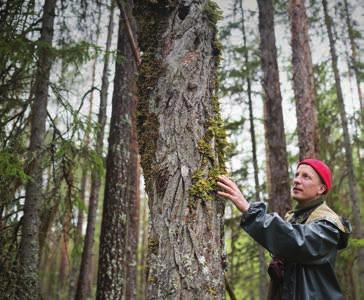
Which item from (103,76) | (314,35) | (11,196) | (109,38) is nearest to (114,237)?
(11,196)

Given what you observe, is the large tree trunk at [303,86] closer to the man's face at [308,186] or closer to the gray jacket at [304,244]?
the man's face at [308,186]

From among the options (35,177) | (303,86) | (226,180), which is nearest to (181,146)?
(226,180)

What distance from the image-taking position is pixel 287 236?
8.19 feet

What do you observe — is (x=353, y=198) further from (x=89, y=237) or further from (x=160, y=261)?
(x=160, y=261)

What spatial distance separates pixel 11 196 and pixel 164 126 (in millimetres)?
4241

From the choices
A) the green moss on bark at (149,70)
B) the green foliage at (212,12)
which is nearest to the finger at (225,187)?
the green moss on bark at (149,70)

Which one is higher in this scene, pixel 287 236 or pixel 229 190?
pixel 229 190

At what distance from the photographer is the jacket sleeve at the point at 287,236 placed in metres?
2.50

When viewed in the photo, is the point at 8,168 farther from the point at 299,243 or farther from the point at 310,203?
the point at 299,243

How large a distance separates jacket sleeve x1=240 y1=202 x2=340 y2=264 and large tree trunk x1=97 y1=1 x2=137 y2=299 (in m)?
5.13

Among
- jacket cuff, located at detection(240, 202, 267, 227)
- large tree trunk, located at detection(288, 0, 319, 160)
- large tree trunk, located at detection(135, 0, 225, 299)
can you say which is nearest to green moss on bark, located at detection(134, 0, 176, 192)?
large tree trunk, located at detection(135, 0, 225, 299)

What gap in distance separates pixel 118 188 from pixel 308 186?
4.95 meters

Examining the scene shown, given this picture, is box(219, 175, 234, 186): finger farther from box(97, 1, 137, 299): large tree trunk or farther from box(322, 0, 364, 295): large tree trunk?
box(322, 0, 364, 295): large tree trunk

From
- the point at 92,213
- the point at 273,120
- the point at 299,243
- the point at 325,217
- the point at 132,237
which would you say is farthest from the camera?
the point at 92,213
